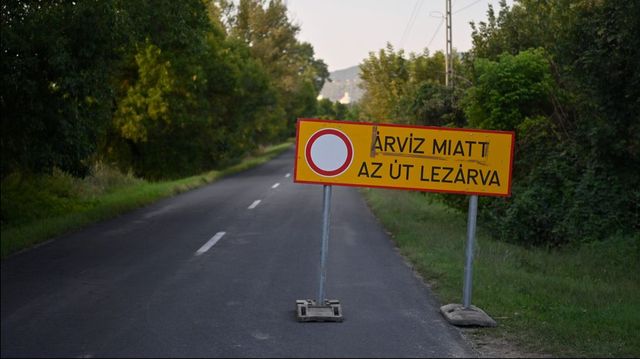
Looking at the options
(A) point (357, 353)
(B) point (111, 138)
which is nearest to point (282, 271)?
(A) point (357, 353)

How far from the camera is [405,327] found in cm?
593

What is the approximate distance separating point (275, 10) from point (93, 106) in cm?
3949

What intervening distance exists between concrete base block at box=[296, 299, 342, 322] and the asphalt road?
0.09 metres

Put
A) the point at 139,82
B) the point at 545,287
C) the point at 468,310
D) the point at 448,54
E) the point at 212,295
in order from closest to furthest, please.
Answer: the point at 468,310
the point at 212,295
the point at 545,287
the point at 448,54
the point at 139,82

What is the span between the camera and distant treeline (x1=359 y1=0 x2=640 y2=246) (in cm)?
931

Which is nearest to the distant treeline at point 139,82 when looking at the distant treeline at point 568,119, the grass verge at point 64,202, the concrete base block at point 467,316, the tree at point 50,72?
the tree at point 50,72

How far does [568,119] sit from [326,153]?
945 cm

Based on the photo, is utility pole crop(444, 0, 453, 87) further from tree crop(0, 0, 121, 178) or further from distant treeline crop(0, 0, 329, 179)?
tree crop(0, 0, 121, 178)

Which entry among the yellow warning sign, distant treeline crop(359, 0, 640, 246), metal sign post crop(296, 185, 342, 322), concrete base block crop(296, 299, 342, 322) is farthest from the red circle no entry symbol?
distant treeline crop(359, 0, 640, 246)

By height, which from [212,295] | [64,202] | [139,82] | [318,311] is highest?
[139,82]

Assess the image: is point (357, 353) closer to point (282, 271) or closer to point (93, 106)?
point (282, 271)

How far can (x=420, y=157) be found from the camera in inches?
261

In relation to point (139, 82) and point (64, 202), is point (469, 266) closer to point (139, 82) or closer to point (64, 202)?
point (64, 202)

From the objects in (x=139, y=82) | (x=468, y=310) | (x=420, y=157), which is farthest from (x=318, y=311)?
(x=139, y=82)
